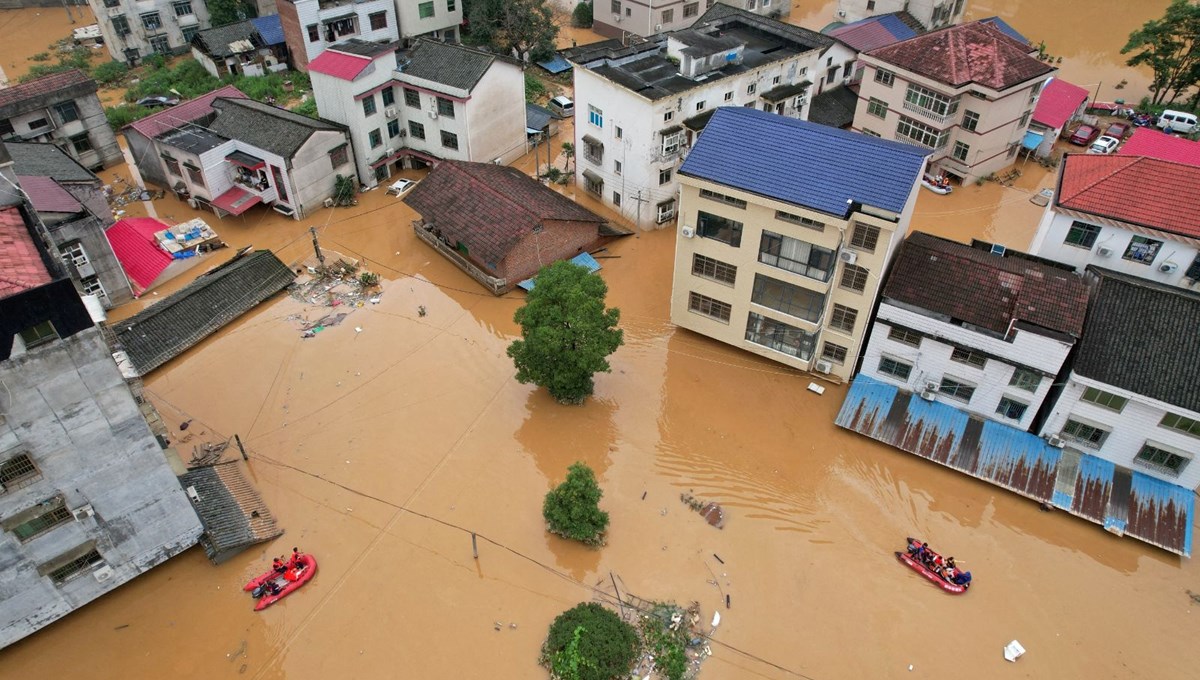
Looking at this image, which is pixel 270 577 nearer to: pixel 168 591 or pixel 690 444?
pixel 168 591

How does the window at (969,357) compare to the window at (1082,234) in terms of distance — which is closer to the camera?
the window at (969,357)

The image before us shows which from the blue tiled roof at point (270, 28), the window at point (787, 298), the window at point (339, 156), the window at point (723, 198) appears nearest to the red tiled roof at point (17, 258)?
the window at point (339, 156)

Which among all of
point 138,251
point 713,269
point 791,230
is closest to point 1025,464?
point 791,230

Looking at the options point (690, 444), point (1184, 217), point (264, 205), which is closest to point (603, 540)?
point (690, 444)

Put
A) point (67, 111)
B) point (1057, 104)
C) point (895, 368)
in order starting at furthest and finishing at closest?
point (1057, 104)
point (67, 111)
point (895, 368)

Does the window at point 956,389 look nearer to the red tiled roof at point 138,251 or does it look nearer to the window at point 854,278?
the window at point 854,278

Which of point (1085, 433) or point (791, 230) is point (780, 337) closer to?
point (791, 230)
